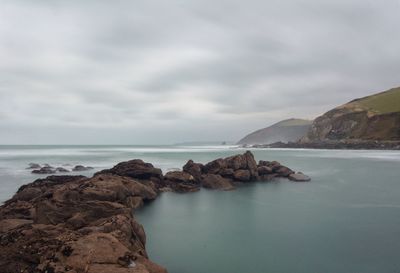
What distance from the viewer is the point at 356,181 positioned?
148ft

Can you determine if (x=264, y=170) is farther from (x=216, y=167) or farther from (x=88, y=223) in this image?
(x=88, y=223)

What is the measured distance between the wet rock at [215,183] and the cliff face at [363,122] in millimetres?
113032

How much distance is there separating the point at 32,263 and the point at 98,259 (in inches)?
86.8

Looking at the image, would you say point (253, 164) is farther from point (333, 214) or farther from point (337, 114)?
point (337, 114)

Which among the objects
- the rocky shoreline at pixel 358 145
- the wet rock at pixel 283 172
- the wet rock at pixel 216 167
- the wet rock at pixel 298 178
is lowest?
the wet rock at pixel 298 178

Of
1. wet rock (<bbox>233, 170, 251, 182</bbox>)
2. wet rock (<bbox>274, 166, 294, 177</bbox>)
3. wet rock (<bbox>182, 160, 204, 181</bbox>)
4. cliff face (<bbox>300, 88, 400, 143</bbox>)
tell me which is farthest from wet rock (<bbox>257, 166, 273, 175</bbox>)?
cliff face (<bbox>300, 88, 400, 143</bbox>)

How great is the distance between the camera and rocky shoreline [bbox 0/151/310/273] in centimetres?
1002

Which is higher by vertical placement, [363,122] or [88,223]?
[363,122]

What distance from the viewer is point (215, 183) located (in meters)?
40.6

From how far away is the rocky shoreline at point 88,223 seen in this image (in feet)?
32.9

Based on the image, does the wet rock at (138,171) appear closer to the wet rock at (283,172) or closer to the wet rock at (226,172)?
the wet rock at (226,172)

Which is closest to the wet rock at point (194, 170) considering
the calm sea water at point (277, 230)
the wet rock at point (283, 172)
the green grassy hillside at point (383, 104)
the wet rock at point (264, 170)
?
the calm sea water at point (277, 230)

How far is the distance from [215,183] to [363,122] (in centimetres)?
12970

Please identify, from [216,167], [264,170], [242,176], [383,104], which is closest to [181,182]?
[216,167]
